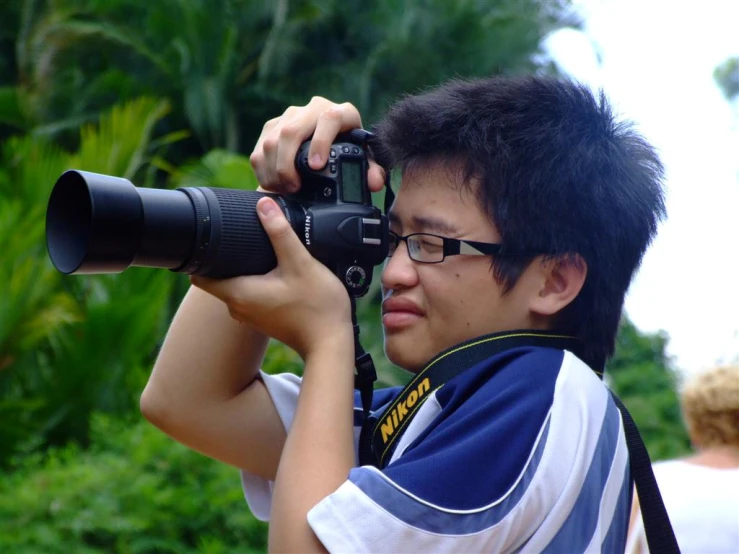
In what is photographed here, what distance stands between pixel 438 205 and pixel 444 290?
0.14m

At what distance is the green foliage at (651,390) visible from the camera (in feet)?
25.7

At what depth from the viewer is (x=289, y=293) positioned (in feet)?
5.38

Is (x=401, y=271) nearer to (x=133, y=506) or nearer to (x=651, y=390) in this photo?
(x=133, y=506)

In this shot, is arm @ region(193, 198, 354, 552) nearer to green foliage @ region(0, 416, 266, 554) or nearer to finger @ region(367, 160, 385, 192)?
finger @ region(367, 160, 385, 192)

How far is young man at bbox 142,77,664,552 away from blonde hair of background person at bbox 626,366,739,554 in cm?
141

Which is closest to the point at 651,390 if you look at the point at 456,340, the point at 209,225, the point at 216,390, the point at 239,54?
the point at 239,54

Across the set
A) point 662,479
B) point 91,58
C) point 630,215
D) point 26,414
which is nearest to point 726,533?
point 662,479

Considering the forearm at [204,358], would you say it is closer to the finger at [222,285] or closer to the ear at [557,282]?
the finger at [222,285]

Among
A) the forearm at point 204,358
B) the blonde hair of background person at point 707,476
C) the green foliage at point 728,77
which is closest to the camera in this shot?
the forearm at point 204,358

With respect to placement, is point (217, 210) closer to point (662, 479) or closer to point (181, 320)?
point (181, 320)

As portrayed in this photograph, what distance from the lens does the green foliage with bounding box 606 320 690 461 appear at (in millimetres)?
7832

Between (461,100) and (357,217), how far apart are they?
0.28 m

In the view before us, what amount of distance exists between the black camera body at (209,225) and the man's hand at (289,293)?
2 cm

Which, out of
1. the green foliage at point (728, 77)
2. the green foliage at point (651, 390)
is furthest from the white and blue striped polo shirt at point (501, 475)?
the green foliage at point (728, 77)
